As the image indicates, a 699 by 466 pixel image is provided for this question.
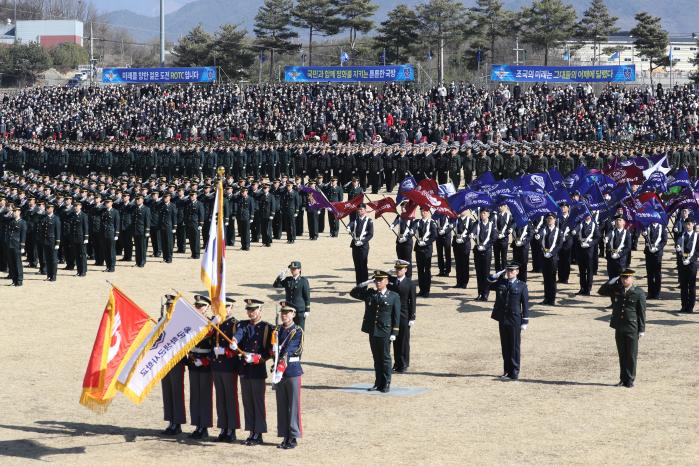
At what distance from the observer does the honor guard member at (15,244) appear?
2272 centimetres

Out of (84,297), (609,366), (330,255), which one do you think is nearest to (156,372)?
(609,366)

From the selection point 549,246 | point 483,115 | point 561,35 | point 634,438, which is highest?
point 561,35

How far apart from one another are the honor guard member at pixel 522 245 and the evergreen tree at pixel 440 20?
54853mm

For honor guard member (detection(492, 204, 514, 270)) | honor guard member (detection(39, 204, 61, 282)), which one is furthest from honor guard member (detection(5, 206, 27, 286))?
honor guard member (detection(492, 204, 514, 270))

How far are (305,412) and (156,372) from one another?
6.23 ft

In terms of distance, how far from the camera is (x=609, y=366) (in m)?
15.8

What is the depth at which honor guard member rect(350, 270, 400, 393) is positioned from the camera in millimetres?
14531

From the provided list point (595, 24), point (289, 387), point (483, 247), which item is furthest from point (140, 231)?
point (595, 24)

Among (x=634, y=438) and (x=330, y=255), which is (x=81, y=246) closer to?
(x=330, y=255)

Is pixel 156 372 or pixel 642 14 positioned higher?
pixel 642 14

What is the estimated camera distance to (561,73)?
53.4m

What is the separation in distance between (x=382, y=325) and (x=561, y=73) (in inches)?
1594

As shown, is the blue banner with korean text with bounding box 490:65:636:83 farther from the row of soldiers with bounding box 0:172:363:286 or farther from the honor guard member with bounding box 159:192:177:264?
the honor guard member with bounding box 159:192:177:264

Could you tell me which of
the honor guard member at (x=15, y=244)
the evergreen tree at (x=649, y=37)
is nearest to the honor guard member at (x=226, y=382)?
the honor guard member at (x=15, y=244)
